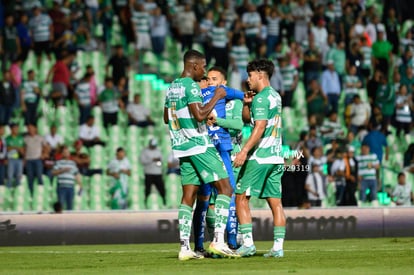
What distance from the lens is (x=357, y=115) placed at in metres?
26.9

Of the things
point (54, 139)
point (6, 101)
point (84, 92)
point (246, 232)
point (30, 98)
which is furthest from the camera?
point (84, 92)

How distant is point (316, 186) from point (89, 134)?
5.85 m

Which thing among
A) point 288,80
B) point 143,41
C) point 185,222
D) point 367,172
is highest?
point 143,41

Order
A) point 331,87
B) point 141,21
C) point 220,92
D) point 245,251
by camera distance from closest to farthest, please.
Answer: point 220,92
point 245,251
point 331,87
point 141,21

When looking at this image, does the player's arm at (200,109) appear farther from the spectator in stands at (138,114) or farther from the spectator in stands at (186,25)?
the spectator in stands at (186,25)

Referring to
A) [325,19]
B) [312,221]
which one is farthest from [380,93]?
[312,221]

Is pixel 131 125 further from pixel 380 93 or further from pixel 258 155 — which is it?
pixel 258 155

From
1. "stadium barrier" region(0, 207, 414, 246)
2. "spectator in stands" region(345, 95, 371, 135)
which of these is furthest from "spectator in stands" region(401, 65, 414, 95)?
"stadium barrier" region(0, 207, 414, 246)

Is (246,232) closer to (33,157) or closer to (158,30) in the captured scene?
(33,157)

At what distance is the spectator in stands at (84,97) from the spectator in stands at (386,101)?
7158 mm

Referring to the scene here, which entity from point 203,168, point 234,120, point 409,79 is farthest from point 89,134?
point 203,168

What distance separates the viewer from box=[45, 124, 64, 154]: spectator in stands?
24.5 meters

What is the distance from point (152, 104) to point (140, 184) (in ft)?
15.1

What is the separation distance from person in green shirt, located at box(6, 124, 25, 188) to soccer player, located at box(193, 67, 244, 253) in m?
9.99
